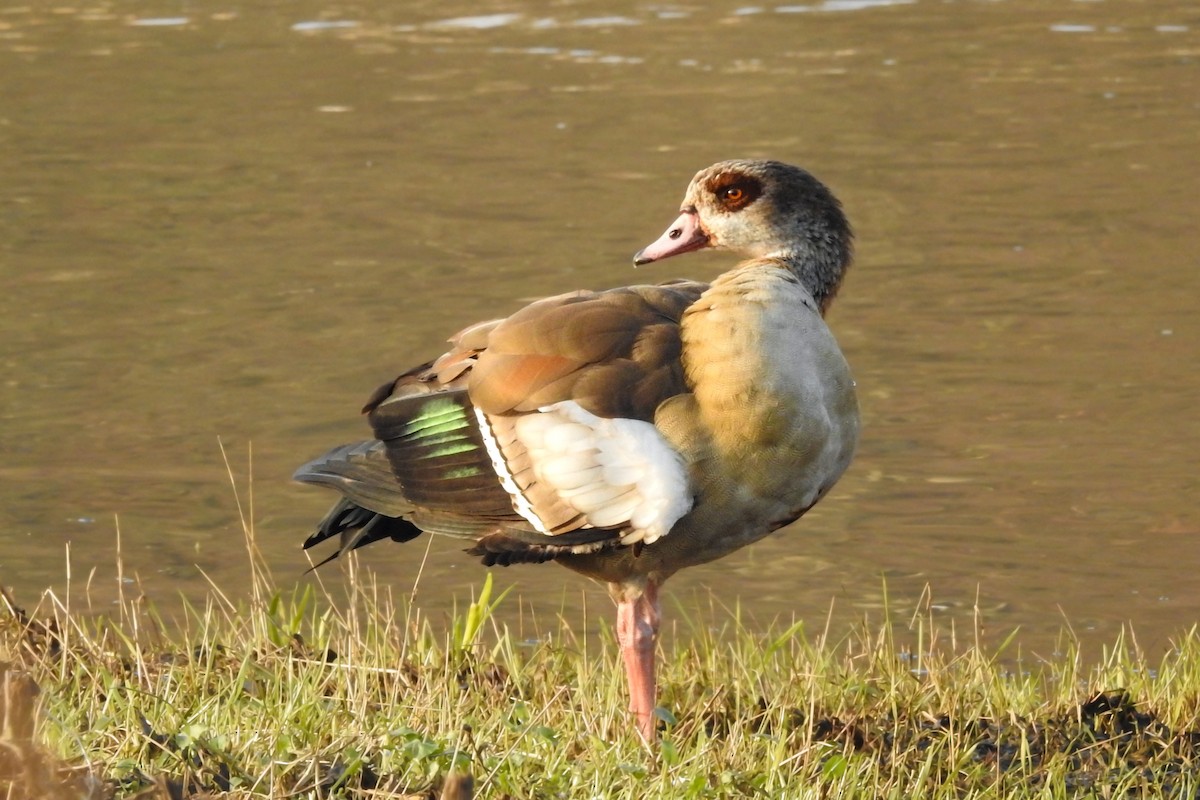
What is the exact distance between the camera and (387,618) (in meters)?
5.36

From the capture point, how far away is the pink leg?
4832 mm

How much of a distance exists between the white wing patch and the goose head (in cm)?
73

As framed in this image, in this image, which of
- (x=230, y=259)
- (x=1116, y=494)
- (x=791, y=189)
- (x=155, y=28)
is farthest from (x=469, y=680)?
(x=155, y=28)

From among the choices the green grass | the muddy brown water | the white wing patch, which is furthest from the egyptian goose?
the muddy brown water

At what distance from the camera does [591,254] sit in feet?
38.9

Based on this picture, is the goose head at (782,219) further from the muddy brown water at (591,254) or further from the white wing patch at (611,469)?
the muddy brown water at (591,254)

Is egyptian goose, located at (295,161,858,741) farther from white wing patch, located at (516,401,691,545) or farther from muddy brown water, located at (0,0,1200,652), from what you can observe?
muddy brown water, located at (0,0,1200,652)

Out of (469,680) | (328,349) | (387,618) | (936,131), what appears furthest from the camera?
(936,131)

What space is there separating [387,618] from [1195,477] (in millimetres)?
4251

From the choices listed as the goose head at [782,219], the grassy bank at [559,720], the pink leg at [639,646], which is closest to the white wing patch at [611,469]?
the pink leg at [639,646]

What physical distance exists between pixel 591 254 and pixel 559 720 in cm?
743

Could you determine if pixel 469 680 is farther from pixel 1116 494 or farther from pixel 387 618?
pixel 1116 494

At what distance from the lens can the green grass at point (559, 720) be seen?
3.85 metres

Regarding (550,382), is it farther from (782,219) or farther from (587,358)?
(782,219)
